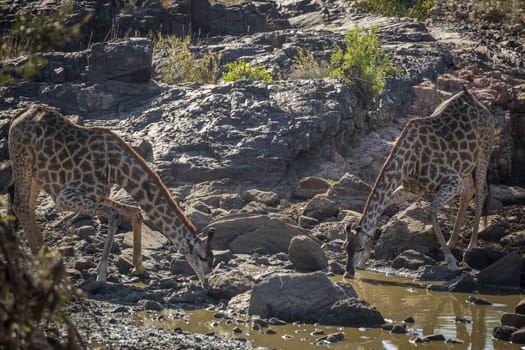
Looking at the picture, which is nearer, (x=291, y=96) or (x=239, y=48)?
(x=291, y=96)

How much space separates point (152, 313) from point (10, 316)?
17.7 feet

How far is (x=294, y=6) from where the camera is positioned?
83.3ft

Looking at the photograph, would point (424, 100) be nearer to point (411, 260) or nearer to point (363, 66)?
point (363, 66)

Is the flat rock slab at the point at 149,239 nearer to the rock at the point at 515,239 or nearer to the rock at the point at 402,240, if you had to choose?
the rock at the point at 402,240

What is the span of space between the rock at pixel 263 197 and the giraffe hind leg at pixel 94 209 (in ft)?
14.0

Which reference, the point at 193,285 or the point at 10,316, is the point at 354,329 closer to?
the point at 193,285

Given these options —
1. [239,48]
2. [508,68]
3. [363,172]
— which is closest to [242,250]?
[363,172]

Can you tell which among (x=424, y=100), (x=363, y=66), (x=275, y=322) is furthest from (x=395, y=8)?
(x=275, y=322)

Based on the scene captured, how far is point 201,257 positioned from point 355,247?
2239 millimetres

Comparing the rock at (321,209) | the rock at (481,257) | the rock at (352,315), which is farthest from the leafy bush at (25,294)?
the rock at (321,209)

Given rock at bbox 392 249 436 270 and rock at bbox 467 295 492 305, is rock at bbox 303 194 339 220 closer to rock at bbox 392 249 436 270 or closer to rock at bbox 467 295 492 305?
rock at bbox 392 249 436 270

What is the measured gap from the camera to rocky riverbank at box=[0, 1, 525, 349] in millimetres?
10594

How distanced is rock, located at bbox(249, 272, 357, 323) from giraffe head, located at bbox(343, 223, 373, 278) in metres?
2.08

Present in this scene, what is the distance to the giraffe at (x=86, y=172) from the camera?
1146cm
